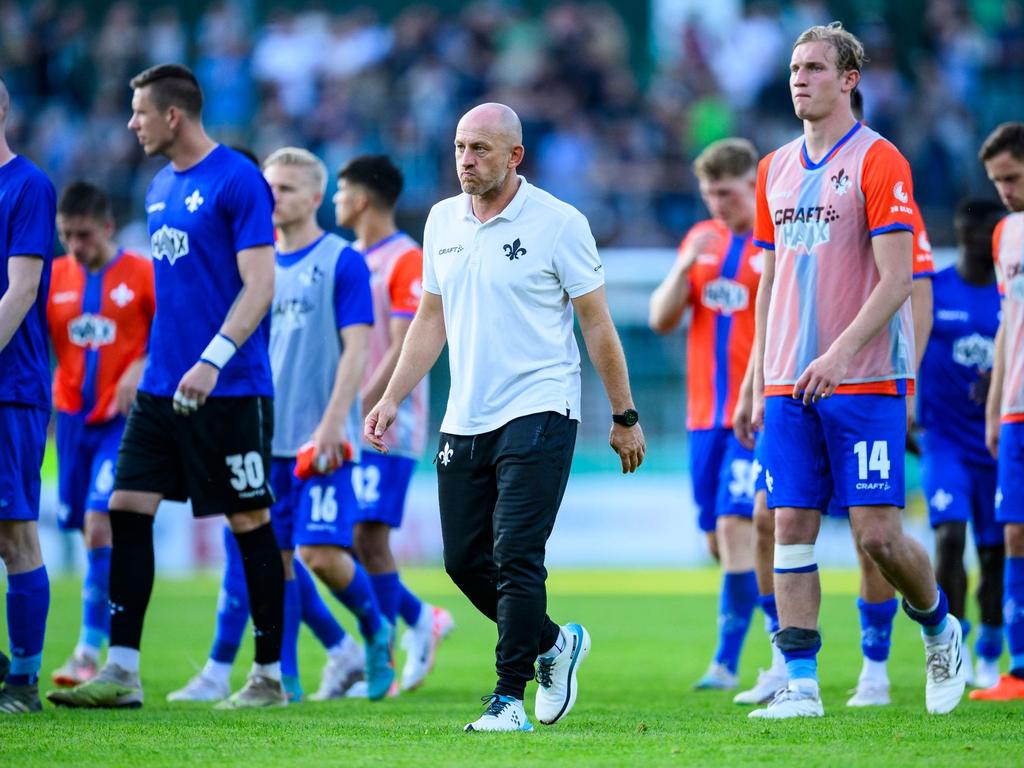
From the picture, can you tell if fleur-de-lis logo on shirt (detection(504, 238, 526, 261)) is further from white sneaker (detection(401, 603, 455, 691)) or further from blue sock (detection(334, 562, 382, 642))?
white sneaker (detection(401, 603, 455, 691))

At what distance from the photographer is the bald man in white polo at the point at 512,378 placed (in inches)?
244

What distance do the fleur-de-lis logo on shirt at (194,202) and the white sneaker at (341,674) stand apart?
2.83 meters

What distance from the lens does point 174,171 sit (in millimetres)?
7777

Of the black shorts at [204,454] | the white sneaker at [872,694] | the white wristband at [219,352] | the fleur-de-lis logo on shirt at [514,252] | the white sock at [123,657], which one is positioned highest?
the fleur-de-lis logo on shirt at [514,252]

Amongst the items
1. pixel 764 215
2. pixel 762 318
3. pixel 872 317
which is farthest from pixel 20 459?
pixel 872 317

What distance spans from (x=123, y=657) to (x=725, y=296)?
13.9 ft

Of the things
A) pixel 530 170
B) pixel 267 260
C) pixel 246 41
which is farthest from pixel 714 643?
pixel 246 41

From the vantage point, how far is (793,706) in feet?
21.9

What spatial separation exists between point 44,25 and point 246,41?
129 inches

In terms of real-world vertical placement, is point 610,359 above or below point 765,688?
above

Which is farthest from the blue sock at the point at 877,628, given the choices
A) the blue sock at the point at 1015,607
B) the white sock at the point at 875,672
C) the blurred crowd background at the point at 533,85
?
the blurred crowd background at the point at 533,85

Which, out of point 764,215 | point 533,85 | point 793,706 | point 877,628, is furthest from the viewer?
point 533,85

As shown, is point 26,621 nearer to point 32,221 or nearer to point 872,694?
point 32,221

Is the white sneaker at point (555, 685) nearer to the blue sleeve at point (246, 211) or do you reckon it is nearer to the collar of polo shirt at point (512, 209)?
the collar of polo shirt at point (512, 209)
